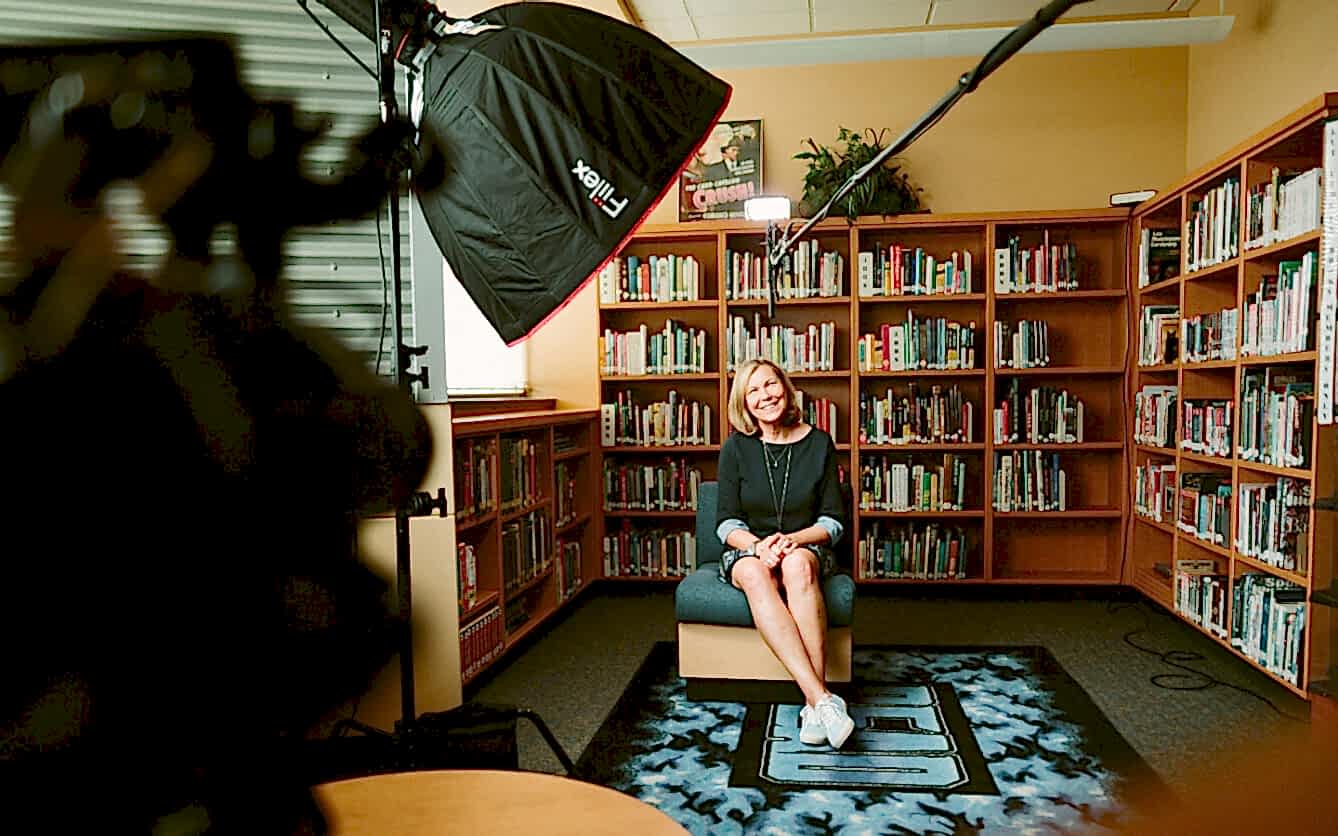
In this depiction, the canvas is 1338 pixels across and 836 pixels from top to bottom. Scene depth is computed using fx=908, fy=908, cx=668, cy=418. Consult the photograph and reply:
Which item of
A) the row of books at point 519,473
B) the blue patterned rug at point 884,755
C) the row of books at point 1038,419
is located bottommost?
the blue patterned rug at point 884,755

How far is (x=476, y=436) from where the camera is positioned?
3.29m

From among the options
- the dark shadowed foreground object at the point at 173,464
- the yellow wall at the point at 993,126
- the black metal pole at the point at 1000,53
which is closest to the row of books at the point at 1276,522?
the black metal pole at the point at 1000,53

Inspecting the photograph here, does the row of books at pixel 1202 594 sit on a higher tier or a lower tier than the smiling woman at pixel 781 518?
lower

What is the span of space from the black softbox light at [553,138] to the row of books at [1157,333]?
4.11 metres

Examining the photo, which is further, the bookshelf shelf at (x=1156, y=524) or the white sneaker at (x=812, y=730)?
the bookshelf shelf at (x=1156, y=524)

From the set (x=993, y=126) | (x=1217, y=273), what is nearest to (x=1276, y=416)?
(x=1217, y=273)

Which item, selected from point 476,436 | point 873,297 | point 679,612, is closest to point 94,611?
point 679,612

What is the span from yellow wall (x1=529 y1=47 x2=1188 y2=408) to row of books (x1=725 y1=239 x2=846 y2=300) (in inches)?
16.0

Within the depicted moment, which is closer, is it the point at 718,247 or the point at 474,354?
the point at 474,354

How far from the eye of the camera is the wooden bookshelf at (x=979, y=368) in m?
4.39

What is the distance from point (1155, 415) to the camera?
407cm

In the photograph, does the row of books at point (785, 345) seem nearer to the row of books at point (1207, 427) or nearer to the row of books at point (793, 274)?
the row of books at point (793, 274)

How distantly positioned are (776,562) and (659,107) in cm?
254

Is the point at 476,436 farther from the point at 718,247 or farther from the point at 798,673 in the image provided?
the point at 718,247
